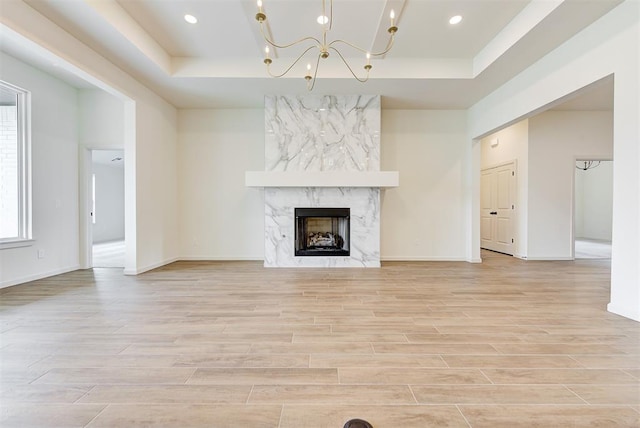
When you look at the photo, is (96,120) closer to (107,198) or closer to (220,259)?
(220,259)

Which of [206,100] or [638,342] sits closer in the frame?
[638,342]

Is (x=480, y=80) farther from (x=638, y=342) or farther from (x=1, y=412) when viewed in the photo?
(x=1, y=412)

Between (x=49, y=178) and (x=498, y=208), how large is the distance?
8294mm

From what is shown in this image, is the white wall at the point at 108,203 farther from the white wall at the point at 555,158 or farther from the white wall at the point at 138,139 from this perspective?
the white wall at the point at 555,158

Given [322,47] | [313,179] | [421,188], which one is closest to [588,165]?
[421,188]

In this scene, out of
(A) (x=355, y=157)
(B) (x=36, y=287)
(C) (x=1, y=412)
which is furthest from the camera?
(A) (x=355, y=157)

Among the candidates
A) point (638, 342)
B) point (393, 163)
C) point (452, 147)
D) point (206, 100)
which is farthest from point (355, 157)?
point (638, 342)

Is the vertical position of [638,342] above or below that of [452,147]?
below

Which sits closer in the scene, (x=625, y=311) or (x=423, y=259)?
(x=625, y=311)

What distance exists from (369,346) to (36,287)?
421 centimetres

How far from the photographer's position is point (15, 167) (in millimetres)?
3906

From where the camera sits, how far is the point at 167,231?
5.15m

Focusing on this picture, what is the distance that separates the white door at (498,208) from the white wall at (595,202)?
19.0ft

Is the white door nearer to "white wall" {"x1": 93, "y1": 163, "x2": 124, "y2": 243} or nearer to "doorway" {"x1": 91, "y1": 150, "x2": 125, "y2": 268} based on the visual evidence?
"doorway" {"x1": 91, "y1": 150, "x2": 125, "y2": 268}
